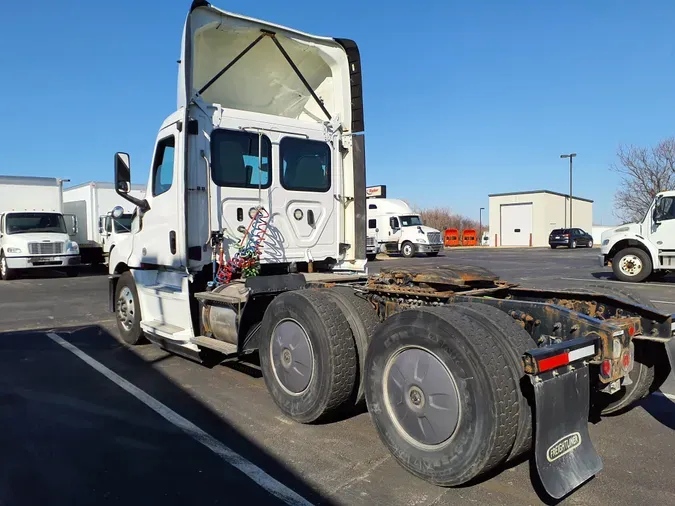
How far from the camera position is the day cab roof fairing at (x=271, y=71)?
5.91 meters

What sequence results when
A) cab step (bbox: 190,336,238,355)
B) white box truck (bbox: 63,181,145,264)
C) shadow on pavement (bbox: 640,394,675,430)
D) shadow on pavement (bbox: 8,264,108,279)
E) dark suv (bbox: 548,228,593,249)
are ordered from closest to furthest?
shadow on pavement (bbox: 640,394,675,430), cab step (bbox: 190,336,238,355), shadow on pavement (bbox: 8,264,108,279), white box truck (bbox: 63,181,145,264), dark suv (bbox: 548,228,593,249)

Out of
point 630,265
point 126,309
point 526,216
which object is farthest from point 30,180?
point 526,216

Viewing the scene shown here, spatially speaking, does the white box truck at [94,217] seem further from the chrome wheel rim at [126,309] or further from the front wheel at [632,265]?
the front wheel at [632,265]

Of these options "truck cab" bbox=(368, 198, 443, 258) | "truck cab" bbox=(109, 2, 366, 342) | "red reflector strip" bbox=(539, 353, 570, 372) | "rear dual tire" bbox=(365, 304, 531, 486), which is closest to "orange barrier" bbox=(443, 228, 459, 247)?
"truck cab" bbox=(368, 198, 443, 258)

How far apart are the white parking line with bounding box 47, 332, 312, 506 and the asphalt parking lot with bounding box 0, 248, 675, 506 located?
0.01m

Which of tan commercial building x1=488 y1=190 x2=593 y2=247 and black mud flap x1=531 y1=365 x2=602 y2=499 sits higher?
tan commercial building x1=488 y1=190 x2=593 y2=247

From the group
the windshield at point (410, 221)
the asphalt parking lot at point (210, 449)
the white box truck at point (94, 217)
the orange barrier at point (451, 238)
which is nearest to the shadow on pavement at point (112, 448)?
the asphalt parking lot at point (210, 449)

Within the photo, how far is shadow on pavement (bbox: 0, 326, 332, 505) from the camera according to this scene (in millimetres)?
3275

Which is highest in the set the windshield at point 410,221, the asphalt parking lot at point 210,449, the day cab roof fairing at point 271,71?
the day cab roof fairing at point 271,71

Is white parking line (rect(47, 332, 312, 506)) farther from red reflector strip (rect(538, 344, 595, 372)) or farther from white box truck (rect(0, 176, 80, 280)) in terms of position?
white box truck (rect(0, 176, 80, 280))

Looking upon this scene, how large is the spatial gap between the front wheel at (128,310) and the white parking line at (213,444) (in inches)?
35.1

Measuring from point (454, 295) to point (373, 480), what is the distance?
137 cm

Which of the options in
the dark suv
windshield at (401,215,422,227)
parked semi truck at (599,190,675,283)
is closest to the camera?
parked semi truck at (599,190,675,283)

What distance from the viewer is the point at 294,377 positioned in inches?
172
